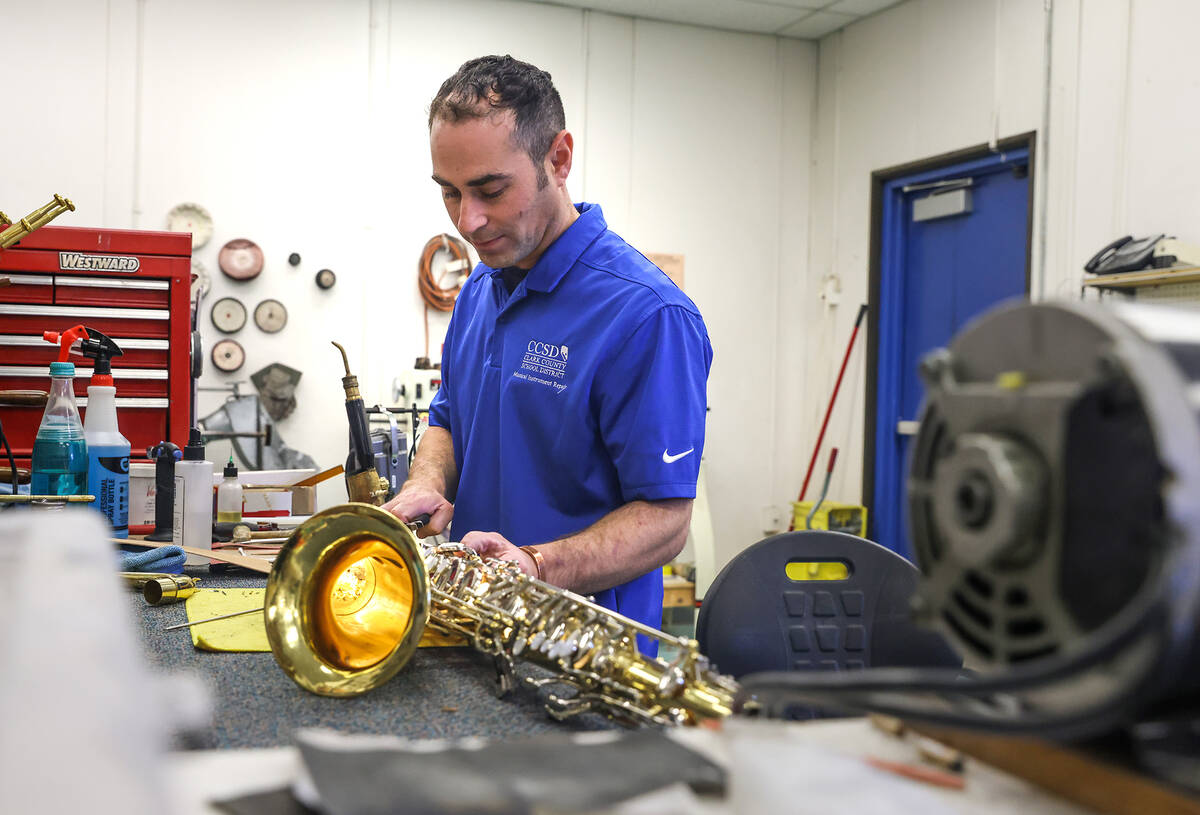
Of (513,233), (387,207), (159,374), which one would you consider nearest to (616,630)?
(513,233)

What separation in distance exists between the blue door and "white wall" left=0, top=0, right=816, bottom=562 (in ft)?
2.24

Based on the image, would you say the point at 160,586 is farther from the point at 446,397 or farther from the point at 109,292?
the point at 109,292

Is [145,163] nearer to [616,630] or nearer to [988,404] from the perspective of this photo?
[616,630]

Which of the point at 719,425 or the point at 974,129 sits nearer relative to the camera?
the point at 974,129

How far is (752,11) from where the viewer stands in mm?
5176

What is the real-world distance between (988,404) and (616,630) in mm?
706

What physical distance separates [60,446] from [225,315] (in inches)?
108

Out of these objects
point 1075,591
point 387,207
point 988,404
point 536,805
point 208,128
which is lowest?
point 536,805

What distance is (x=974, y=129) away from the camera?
4492mm

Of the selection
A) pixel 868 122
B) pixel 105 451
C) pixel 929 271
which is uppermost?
pixel 868 122

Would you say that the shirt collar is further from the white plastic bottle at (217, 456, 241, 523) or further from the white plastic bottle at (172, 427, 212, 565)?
the white plastic bottle at (217, 456, 241, 523)

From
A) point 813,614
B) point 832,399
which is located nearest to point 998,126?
point 832,399

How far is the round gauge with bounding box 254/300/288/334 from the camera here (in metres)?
4.54

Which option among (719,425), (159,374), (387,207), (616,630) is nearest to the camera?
(616,630)
